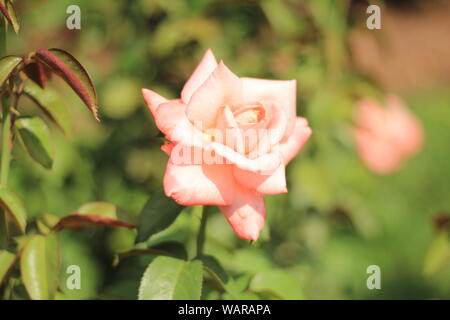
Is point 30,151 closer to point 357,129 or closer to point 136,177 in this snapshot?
point 136,177

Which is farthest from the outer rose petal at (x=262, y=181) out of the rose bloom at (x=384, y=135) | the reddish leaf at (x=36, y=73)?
the rose bloom at (x=384, y=135)

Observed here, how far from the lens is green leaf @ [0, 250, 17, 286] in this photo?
0.73m

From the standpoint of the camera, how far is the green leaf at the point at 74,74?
0.69 m

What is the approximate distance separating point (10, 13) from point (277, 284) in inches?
21.8

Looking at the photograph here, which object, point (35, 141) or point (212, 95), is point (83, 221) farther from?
point (212, 95)

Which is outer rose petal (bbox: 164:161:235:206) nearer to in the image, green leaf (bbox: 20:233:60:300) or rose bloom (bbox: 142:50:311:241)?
rose bloom (bbox: 142:50:311:241)

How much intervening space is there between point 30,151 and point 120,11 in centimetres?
66

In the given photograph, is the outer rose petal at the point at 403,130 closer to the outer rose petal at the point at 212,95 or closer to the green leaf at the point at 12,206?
the outer rose petal at the point at 212,95

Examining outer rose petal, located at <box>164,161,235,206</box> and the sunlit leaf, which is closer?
outer rose petal, located at <box>164,161,235,206</box>

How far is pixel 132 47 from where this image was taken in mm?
Answer: 1338

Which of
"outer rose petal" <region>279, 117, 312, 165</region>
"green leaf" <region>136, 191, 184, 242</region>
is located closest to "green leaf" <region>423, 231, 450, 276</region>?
"outer rose petal" <region>279, 117, 312, 165</region>

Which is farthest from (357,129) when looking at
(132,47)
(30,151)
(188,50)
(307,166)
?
(30,151)

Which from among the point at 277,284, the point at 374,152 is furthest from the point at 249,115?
the point at 374,152

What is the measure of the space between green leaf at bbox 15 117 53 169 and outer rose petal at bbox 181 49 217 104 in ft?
0.70
